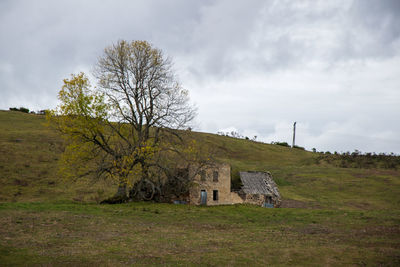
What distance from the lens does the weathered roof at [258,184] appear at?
4488cm

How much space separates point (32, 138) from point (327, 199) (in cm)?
4731

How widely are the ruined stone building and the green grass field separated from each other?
8.02 feet

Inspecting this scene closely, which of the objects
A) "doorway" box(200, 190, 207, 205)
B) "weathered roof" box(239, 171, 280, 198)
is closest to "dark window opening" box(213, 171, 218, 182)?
"doorway" box(200, 190, 207, 205)

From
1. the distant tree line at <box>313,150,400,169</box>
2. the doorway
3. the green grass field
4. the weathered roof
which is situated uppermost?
the distant tree line at <box>313,150,400,169</box>

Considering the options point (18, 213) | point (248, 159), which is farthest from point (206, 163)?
point (248, 159)

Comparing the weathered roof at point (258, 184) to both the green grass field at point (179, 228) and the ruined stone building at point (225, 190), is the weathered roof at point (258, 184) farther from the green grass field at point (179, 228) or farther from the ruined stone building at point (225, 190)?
the green grass field at point (179, 228)

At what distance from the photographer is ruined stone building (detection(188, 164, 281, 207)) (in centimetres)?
4134

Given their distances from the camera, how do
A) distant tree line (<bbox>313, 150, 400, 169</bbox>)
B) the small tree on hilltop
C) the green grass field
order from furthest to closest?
distant tree line (<bbox>313, 150, 400, 169</bbox>)
the small tree on hilltop
the green grass field

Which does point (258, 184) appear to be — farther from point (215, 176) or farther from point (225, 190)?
point (215, 176)

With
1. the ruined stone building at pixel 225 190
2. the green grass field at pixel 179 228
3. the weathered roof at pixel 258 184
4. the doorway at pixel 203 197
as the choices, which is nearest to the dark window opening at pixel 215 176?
the ruined stone building at pixel 225 190

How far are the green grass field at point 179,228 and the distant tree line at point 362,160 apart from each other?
64.6 feet

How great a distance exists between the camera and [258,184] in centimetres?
4641

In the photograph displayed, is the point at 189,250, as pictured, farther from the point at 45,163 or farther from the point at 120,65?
the point at 45,163

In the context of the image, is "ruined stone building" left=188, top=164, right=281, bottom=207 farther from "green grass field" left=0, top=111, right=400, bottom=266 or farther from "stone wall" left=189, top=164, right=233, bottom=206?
"green grass field" left=0, top=111, right=400, bottom=266
